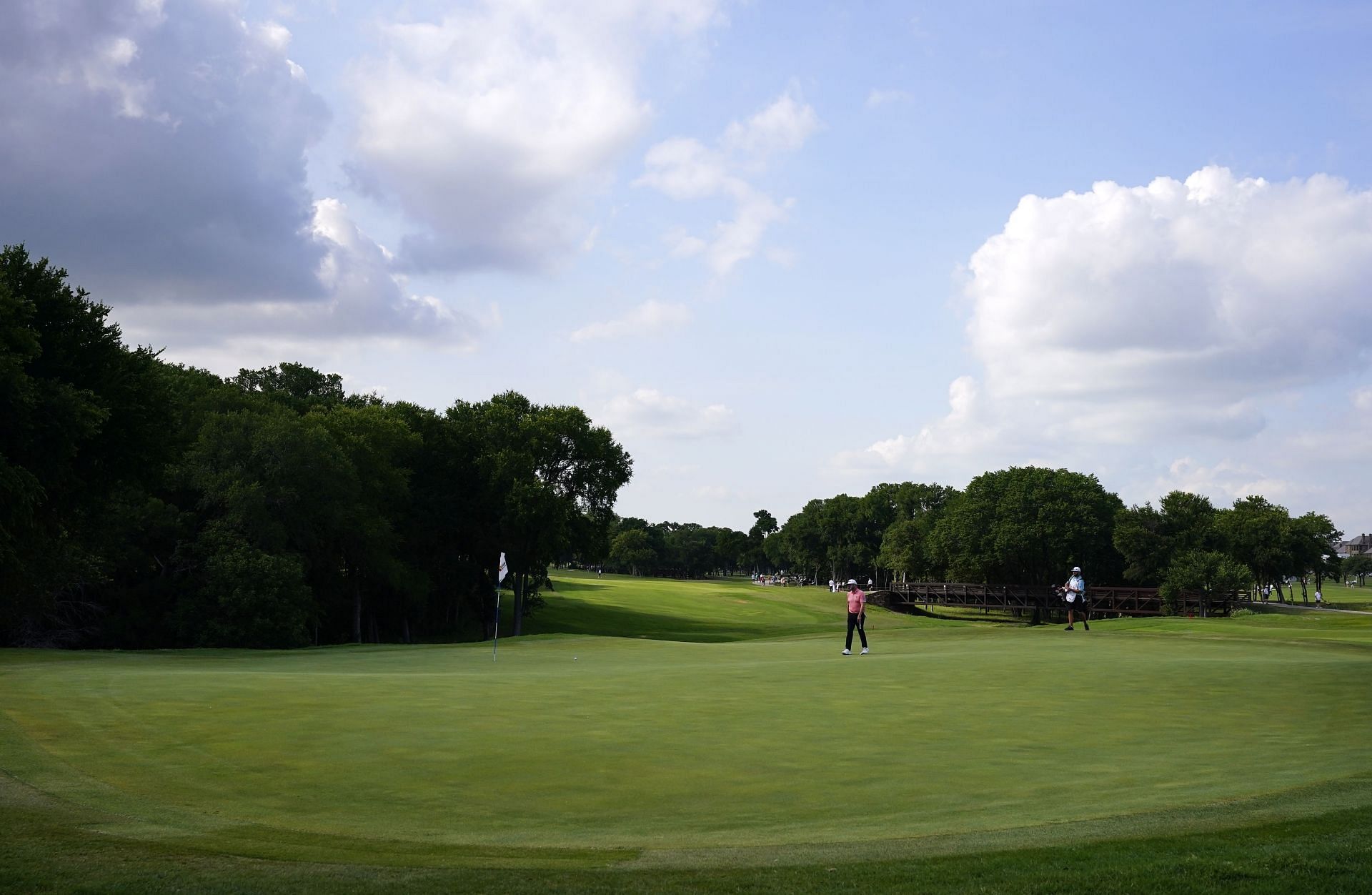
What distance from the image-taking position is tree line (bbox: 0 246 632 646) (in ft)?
107

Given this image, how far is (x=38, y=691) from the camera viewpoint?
1977 cm

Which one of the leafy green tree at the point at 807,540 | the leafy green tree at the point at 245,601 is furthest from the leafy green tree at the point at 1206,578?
the leafy green tree at the point at 807,540

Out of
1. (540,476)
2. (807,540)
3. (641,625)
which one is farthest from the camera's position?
(807,540)

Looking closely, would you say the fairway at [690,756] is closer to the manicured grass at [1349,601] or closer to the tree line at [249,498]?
the tree line at [249,498]

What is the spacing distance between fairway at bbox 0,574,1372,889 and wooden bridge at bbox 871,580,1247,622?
60.0m

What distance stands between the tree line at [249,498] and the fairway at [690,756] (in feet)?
30.7

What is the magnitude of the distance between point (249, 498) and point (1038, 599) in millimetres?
78710

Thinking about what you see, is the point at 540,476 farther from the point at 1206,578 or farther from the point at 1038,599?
the point at 1038,599

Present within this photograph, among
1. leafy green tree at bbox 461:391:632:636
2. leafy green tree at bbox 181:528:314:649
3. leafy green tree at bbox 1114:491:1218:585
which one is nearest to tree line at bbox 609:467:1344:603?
leafy green tree at bbox 1114:491:1218:585

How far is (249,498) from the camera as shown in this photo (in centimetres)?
5153

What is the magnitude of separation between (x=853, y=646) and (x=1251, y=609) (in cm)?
7132

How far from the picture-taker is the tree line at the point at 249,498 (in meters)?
32.5

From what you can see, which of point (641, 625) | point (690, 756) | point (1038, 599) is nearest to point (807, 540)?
point (1038, 599)

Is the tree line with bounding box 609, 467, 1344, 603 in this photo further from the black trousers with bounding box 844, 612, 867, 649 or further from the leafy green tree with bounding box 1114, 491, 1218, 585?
the black trousers with bounding box 844, 612, 867, 649
